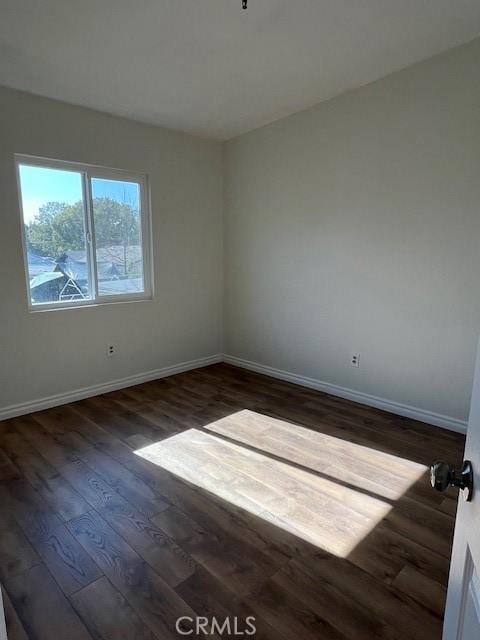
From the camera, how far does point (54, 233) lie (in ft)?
10.5

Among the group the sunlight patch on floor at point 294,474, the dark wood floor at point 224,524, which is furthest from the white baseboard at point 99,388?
the sunlight patch on floor at point 294,474

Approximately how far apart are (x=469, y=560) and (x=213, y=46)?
2.83 m

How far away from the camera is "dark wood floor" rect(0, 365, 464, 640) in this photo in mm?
1430

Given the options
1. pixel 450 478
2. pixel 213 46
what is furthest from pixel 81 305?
pixel 450 478

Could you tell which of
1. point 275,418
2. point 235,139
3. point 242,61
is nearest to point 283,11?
point 242,61

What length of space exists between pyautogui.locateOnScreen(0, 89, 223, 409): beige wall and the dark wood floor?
550 millimetres

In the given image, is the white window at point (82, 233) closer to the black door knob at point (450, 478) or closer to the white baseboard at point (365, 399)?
the white baseboard at point (365, 399)

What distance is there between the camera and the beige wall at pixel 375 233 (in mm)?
2641

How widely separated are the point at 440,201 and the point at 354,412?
177 centimetres

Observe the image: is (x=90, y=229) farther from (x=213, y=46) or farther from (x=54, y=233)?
(x=213, y=46)

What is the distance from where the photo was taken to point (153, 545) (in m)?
1.75

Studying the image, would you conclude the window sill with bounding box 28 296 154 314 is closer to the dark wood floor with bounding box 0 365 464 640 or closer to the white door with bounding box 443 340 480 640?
the dark wood floor with bounding box 0 365 464 640

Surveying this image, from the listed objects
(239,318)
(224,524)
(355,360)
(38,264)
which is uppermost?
(38,264)

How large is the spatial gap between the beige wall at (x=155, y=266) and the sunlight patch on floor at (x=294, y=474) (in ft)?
4.30
